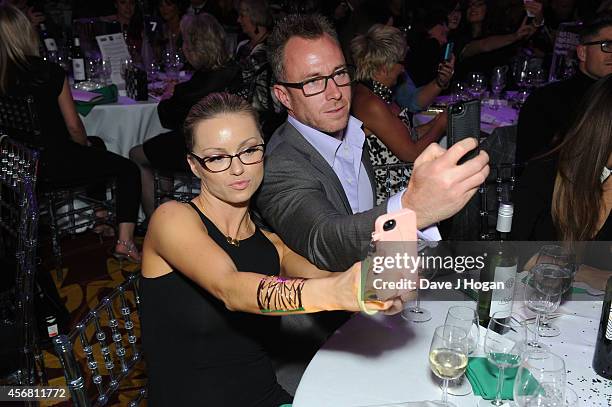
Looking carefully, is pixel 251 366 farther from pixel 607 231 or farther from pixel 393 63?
pixel 393 63

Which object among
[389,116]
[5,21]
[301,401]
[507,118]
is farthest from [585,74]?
[5,21]

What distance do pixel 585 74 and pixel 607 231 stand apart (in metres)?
1.33

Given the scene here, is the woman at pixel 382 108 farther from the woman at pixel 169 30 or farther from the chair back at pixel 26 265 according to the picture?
the woman at pixel 169 30

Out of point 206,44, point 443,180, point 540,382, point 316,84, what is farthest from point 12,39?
point 540,382

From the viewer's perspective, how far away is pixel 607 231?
6.92ft

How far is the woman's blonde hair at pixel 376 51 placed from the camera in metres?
3.23

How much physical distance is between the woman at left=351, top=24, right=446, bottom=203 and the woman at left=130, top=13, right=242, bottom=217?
3.03ft

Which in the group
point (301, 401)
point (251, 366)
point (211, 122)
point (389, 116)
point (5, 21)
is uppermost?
point (5, 21)

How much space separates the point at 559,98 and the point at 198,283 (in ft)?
7.49

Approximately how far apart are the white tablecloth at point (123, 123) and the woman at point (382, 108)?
158cm

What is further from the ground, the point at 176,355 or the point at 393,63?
the point at 393,63

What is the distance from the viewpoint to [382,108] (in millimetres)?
2990

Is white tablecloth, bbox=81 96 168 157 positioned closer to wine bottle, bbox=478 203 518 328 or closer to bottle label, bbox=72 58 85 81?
bottle label, bbox=72 58 85 81

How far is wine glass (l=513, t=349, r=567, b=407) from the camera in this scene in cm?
125
